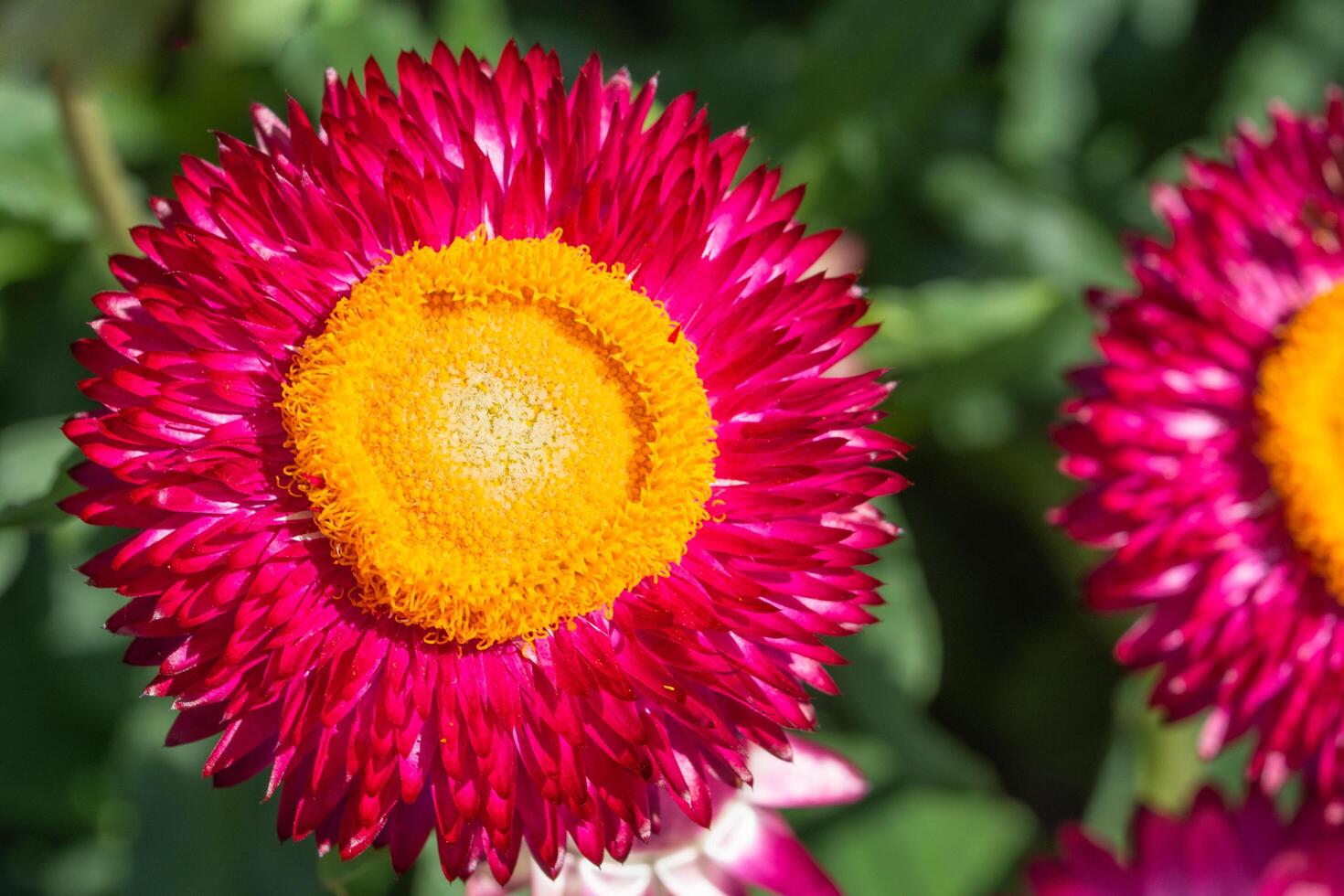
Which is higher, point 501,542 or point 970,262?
point 970,262

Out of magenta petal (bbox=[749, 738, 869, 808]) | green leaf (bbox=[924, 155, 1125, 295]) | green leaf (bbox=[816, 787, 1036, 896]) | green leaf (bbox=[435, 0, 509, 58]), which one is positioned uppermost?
green leaf (bbox=[435, 0, 509, 58])

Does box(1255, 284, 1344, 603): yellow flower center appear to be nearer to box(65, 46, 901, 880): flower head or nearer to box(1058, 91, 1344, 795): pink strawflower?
box(1058, 91, 1344, 795): pink strawflower

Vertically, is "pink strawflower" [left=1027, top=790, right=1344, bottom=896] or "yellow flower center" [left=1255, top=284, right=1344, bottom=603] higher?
"yellow flower center" [left=1255, top=284, right=1344, bottom=603]

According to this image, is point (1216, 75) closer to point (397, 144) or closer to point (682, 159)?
point (682, 159)

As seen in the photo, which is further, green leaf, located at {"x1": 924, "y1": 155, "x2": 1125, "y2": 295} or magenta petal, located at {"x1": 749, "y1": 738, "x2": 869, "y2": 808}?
green leaf, located at {"x1": 924, "y1": 155, "x2": 1125, "y2": 295}

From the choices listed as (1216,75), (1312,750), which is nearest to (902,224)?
(1216,75)

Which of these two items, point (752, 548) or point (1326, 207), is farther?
point (1326, 207)

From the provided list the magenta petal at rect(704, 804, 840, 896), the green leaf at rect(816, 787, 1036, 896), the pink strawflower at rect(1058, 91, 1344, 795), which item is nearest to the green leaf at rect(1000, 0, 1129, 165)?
the pink strawflower at rect(1058, 91, 1344, 795)
